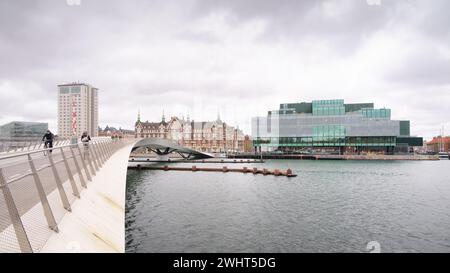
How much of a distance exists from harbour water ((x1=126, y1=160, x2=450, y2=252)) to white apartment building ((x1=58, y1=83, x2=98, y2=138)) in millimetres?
136490

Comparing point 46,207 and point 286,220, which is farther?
point 286,220

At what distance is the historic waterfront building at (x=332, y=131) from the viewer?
13500 cm

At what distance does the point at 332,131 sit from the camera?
140 metres

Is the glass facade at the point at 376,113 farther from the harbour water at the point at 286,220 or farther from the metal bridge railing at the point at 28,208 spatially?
the metal bridge railing at the point at 28,208

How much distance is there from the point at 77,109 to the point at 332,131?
126731 millimetres

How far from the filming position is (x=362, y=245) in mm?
19375

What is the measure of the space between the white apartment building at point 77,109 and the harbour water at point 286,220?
13649cm

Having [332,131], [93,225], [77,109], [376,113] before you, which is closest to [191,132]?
[77,109]

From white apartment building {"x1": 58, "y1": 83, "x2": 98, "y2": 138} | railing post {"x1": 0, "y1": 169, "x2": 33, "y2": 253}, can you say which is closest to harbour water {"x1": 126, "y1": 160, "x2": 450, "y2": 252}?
railing post {"x1": 0, "y1": 169, "x2": 33, "y2": 253}

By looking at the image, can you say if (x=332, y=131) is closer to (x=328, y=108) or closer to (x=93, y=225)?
(x=328, y=108)

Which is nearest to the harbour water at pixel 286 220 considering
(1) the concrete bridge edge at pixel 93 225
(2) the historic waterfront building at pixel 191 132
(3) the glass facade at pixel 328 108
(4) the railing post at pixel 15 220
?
(1) the concrete bridge edge at pixel 93 225

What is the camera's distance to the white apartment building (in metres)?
161
